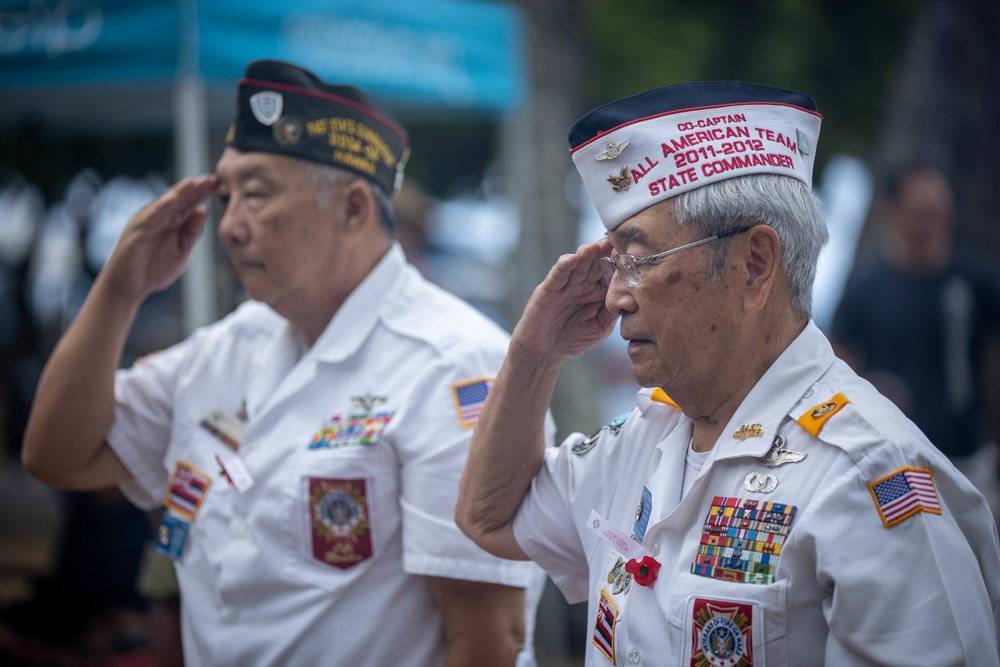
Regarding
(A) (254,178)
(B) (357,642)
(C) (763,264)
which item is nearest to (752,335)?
(C) (763,264)

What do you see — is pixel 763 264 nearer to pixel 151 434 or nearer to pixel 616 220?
pixel 616 220

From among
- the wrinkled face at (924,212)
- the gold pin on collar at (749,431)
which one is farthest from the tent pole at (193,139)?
the wrinkled face at (924,212)

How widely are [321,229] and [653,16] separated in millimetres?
9988

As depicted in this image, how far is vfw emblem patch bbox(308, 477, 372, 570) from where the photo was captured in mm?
2523

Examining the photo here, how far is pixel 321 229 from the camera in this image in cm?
279

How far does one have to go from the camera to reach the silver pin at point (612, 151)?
202cm

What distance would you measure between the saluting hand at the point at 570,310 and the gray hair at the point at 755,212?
254mm

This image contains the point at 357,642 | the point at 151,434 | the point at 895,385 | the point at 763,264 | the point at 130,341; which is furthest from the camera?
the point at 130,341

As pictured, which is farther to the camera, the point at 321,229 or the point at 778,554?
the point at 321,229

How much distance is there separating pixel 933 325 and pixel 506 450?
11.9 feet

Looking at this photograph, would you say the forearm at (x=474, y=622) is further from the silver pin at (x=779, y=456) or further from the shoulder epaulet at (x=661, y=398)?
the silver pin at (x=779, y=456)

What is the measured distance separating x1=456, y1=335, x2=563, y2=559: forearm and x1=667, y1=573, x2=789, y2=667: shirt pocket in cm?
58

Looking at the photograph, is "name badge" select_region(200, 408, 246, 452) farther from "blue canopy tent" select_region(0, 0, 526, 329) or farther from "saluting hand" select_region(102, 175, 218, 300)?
"blue canopy tent" select_region(0, 0, 526, 329)

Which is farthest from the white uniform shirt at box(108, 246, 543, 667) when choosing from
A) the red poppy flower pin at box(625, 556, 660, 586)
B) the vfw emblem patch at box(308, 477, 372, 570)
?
the red poppy flower pin at box(625, 556, 660, 586)
